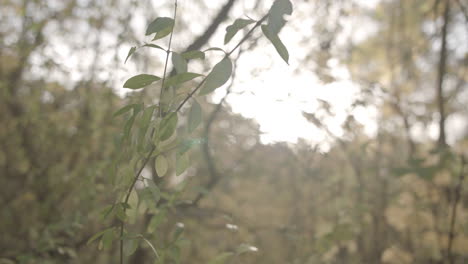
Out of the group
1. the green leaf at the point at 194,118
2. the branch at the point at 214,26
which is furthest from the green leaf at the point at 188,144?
the branch at the point at 214,26

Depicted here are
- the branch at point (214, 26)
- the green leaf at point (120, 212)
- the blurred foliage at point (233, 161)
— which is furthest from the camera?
the blurred foliage at point (233, 161)

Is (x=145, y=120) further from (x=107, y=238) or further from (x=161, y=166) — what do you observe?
(x=107, y=238)

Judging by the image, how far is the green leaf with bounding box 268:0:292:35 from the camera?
568 millimetres

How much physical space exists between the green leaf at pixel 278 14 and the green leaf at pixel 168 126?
18cm

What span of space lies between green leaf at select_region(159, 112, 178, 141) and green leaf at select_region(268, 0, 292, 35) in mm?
184

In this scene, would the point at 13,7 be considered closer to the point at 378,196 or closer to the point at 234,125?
the point at 234,125

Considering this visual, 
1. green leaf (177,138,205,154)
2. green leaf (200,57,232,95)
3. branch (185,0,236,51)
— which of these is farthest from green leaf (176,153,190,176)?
branch (185,0,236,51)

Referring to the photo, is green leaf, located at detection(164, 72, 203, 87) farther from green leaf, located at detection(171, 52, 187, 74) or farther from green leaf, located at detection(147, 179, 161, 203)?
green leaf, located at detection(147, 179, 161, 203)

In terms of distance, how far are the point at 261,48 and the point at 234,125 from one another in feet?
1.27

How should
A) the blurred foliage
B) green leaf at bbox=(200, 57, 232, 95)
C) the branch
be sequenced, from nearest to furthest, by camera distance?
green leaf at bbox=(200, 57, 232, 95) → the branch → the blurred foliage

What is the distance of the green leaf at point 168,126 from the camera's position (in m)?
0.61

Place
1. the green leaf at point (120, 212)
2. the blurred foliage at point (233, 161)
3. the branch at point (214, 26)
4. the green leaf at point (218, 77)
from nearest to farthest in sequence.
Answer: the green leaf at point (218, 77) < the green leaf at point (120, 212) < the branch at point (214, 26) < the blurred foliage at point (233, 161)

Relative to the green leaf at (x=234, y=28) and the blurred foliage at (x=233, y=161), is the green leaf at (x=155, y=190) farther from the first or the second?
the blurred foliage at (x=233, y=161)

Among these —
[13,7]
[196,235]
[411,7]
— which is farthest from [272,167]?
[13,7]
